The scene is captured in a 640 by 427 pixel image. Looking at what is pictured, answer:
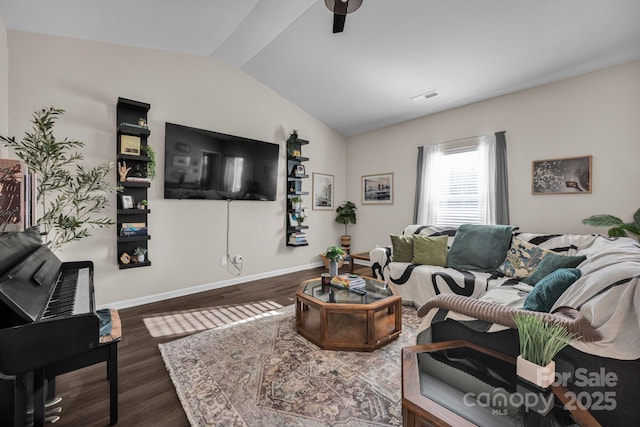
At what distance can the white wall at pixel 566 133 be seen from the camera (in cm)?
281

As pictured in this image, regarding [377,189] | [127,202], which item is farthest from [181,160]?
[377,189]

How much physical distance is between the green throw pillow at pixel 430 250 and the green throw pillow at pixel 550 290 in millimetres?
1563

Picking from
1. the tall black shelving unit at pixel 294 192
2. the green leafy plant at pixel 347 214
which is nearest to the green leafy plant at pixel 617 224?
the green leafy plant at pixel 347 214

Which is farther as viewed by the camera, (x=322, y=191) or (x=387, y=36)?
(x=322, y=191)

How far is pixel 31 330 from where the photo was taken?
3.51 feet

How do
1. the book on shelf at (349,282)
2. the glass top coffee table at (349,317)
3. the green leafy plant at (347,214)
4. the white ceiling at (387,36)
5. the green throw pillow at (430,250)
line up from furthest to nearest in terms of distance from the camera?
the green leafy plant at (347,214), the green throw pillow at (430,250), the book on shelf at (349,282), the white ceiling at (387,36), the glass top coffee table at (349,317)

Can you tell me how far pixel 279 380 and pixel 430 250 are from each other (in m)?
2.35

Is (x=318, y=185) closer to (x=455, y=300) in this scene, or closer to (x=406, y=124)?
(x=406, y=124)

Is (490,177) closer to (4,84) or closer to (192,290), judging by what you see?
(192,290)

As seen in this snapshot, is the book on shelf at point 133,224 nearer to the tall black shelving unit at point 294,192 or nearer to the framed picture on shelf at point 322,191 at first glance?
the tall black shelving unit at point 294,192

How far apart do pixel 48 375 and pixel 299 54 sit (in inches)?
145

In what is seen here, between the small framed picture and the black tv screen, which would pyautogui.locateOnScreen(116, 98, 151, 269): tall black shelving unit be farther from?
the black tv screen

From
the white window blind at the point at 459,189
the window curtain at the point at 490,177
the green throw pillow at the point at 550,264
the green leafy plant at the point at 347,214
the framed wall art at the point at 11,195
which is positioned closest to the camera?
the framed wall art at the point at 11,195

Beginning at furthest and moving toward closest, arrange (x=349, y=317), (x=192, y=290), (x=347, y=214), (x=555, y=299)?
(x=347, y=214) < (x=192, y=290) < (x=349, y=317) < (x=555, y=299)
